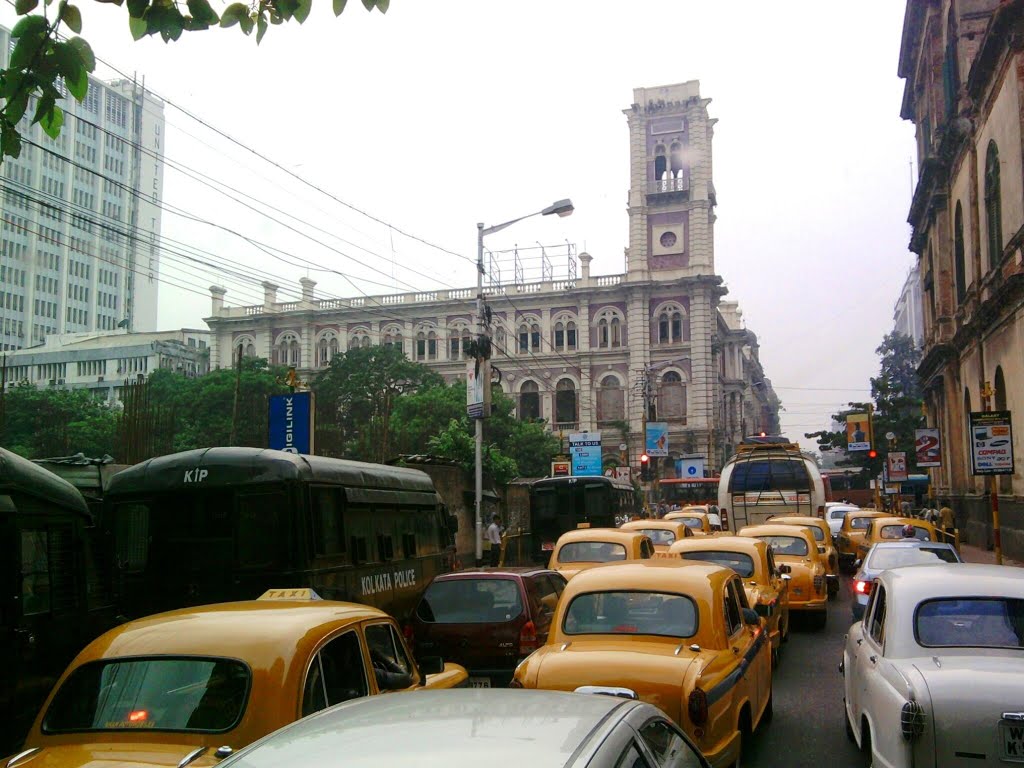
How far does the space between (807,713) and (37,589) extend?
749 centimetres

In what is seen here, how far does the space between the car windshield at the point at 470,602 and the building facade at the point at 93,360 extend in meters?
73.9

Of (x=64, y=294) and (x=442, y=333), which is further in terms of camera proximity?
(x=64, y=294)

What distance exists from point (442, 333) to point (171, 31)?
75047mm

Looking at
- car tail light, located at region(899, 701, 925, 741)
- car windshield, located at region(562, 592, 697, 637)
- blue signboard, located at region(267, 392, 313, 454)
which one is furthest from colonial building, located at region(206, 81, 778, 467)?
car tail light, located at region(899, 701, 925, 741)

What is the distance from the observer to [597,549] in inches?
620

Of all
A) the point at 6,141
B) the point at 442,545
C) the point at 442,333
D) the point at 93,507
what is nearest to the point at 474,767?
the point at 6,141

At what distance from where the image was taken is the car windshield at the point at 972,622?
6340mm

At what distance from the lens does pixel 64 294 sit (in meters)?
86.2

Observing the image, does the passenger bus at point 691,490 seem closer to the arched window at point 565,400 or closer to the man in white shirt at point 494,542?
the arched window at point 565,400

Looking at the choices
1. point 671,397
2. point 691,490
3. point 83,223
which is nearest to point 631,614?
point 691,490

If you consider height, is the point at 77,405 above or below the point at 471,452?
above

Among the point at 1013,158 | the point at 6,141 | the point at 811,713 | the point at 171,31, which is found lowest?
the point at 811,713

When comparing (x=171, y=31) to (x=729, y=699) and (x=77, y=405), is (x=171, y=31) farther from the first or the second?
(x=77, y=405)

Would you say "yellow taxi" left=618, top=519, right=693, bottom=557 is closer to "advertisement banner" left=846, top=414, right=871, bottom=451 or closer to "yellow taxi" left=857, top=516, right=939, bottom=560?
"yellow taxi" left=857, top=516, right=939, bottom=560
